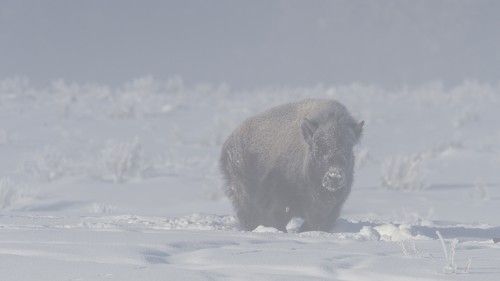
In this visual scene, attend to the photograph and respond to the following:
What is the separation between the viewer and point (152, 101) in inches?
1543

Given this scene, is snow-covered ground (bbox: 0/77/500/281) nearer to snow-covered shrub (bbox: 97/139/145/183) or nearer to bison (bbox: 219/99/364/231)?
snow-covered shrub (bbox: 97/139/145/183)

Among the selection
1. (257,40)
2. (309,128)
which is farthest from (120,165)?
(257,40)

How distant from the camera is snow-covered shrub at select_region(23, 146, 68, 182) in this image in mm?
18453

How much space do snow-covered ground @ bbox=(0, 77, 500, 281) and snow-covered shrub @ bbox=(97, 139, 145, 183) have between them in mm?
36

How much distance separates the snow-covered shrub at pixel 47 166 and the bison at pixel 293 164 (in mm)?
9107

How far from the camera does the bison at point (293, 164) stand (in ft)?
28.6

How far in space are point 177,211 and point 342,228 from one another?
4.74 metres

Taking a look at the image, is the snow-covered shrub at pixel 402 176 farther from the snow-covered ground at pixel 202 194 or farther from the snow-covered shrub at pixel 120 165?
the snow-covered shrub at pixel 120 165

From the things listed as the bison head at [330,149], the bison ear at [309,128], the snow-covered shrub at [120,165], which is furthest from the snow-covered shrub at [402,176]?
the bison ear at [309,128]

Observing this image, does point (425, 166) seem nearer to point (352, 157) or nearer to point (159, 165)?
point (159, 165)

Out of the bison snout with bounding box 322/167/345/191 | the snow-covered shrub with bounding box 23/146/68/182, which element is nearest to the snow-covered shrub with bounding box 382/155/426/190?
the snow-covered shrub with bounding box 23/146/68/182

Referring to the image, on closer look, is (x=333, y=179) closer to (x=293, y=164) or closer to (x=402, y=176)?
(x=293, y=164)

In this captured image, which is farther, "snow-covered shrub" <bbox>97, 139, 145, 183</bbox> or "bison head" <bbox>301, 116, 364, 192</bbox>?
"snow-covered shrub" <bbox>97, 139, 145, 183</bbox>

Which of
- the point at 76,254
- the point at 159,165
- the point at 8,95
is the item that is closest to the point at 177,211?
the point at 159,165
